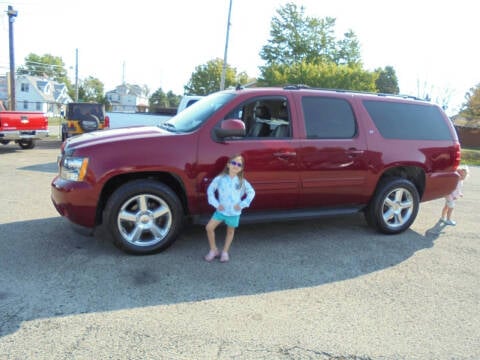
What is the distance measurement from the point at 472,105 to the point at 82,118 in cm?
3913

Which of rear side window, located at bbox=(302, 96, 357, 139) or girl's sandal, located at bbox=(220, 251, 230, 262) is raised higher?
rear side window, located at bbox=(302, 96, 357, 139)

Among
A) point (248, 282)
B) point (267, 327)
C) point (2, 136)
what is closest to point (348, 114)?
point (248, 282)

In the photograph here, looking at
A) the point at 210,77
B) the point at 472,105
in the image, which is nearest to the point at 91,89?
the point at 210,77

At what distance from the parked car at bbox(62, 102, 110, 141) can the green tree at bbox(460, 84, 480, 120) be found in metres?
37.5

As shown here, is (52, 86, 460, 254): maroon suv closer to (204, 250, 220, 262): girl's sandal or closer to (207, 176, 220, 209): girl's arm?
(207, 176, 220, 209): girl's arm

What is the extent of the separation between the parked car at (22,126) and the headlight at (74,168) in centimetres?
1011

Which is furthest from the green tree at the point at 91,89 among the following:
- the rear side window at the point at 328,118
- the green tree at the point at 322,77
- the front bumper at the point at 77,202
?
the rear side window at the point at 328,118

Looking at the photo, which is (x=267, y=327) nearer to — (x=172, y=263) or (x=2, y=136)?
(x=172, y=263)

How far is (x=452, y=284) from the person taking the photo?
3959 mm

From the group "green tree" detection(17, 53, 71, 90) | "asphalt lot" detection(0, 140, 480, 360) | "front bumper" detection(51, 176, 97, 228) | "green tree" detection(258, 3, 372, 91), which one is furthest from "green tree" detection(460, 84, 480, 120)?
"green tree" detection(17, 53, 71, 90)

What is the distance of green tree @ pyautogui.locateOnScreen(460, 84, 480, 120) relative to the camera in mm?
39406

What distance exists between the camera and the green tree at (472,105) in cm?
3941

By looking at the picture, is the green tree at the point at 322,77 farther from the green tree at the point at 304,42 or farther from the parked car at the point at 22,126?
the parked car at the point at 22,126

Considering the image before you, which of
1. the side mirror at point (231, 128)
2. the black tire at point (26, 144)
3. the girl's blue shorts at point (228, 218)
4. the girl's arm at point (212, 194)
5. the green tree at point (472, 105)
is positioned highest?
the green tree at point (472, 105)
